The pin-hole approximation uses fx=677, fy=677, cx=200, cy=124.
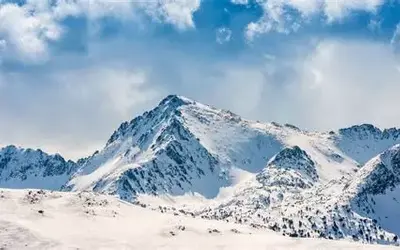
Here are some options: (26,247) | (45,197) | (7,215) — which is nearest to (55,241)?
(26,247)

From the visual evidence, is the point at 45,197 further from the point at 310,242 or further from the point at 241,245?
the point at 310,242

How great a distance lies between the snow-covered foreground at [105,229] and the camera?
12812 centimetres

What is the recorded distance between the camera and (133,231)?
141500 millimetres

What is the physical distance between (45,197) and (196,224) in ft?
121

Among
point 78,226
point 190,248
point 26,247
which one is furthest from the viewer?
point 78,226

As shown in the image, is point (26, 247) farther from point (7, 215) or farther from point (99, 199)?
point (99, 199)

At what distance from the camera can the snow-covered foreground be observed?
128125 mm

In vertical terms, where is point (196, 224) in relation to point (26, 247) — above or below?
above

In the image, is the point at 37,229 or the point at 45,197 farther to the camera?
the point at 45,197

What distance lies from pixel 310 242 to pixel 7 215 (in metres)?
62.3

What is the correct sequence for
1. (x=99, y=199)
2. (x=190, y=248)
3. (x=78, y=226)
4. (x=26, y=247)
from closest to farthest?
1. (x=26, y=247)
2. (x=190, y=248)
3. (x=78, y=226)
4. (x=99, y=199)

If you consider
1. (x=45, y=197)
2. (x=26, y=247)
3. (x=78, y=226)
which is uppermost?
(x=45, y=197)

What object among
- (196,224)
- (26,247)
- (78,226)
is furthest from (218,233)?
(26,247)

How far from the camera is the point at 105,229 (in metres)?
140
